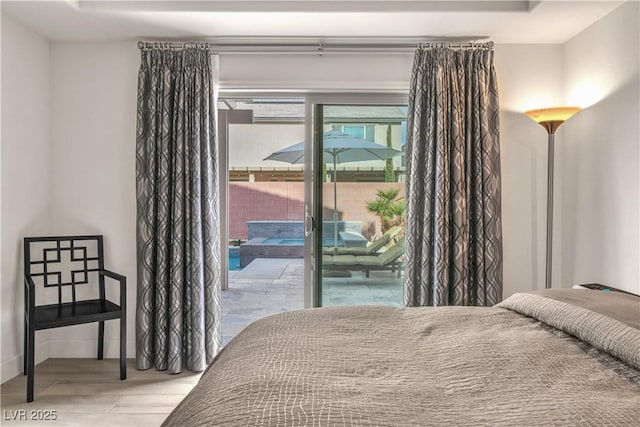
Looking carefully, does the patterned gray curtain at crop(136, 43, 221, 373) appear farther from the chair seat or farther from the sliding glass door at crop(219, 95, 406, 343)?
→ the sliding glass door at crop(219, 95, 406, 343)

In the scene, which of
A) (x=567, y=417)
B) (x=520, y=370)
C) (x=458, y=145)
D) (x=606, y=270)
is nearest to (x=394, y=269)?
(x=458, y=145)

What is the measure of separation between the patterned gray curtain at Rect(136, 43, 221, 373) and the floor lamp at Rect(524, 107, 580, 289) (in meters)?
2.22

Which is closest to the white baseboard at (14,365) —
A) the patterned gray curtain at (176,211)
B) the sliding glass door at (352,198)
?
the patterned gray curtain at (176,211)

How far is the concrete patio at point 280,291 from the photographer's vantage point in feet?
11.6

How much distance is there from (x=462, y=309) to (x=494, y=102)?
6.39ft

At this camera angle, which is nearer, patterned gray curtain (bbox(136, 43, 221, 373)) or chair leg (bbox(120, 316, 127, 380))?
chair leg (bbox(120, 316, 127, 380))

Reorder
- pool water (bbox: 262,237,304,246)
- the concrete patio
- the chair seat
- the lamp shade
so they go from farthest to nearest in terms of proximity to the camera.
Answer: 1. pool water (bbox: 262,237,304,246)
2. the concrete patio
3. the lamp shade
4. the chair seat

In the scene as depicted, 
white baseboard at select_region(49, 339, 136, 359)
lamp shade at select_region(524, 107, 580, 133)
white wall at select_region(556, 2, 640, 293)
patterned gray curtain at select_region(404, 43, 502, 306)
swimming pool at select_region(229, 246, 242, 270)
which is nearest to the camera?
white wall at select_region(556, 2, 640, 293)

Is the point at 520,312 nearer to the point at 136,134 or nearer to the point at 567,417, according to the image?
the point at 567,417

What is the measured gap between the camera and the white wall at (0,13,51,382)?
297cm

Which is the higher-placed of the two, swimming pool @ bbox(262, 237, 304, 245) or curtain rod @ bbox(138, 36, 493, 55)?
curtain rod @ bbox(138, 36, 493, 55)

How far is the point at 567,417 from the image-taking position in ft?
3.05

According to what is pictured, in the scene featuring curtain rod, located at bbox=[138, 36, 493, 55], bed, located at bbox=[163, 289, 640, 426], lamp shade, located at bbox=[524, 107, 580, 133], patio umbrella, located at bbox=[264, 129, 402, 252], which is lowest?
bed, located at bbox=[163, 289, 640, 426]

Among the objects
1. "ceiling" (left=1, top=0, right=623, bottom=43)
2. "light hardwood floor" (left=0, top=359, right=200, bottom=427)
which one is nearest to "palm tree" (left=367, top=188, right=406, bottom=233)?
"ceiling" (left=1, top=0, right=623, bottom=43)
